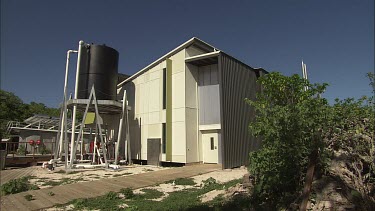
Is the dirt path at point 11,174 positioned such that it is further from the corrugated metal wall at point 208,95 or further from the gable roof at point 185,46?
the corrugated metal wall at point 208,95

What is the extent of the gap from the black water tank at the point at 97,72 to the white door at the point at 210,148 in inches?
303

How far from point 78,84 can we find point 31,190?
388 inches

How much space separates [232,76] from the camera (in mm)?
18016

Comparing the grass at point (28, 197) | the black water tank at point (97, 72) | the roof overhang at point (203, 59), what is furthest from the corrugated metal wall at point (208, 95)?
the grass at point (28, 197)

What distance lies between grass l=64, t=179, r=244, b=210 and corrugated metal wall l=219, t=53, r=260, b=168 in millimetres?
6991

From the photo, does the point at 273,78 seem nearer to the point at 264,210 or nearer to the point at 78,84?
Answer: the point at 264,210

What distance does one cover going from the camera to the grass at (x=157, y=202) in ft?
22.8

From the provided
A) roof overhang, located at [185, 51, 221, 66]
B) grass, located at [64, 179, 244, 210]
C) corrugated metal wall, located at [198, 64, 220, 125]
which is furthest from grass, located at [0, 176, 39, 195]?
roof overhang, located at [185, 51, 221, 66]

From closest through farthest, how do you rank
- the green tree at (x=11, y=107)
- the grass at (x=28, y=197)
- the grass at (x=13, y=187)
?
the grass at (x=28, y=197), the grass at (x=13, y=187), the green tree at (x=11, y=107)

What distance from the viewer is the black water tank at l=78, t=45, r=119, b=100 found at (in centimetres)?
1872

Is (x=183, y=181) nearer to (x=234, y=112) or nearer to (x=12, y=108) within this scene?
(x=234, y=112)

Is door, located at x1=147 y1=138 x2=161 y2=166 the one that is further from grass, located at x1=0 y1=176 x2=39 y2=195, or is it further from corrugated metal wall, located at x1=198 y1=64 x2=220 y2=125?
grass, located at x1=0 y1=176 x2=39 y2=195

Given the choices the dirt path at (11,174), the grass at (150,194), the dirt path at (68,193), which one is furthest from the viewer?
the dirt path at (11,174)

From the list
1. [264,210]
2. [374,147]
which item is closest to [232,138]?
[264,210]
